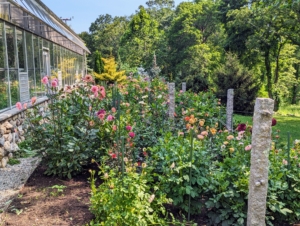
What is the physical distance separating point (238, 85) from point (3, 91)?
8.55 m

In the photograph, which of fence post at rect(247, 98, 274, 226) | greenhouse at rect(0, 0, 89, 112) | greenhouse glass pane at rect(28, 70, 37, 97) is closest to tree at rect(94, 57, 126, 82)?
greenhouse at rect(0, 0, 89, 112)

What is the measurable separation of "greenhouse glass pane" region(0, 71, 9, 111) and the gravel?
4.08ft

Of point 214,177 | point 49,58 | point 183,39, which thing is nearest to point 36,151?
point 214,177

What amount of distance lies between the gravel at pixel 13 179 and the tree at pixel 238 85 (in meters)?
7.99

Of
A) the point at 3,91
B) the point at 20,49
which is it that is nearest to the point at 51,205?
the point at 3,91

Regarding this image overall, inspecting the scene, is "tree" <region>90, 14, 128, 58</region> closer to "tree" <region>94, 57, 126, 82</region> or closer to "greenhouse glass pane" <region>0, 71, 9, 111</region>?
"tree" <region>94, 57, 126, 82</region>

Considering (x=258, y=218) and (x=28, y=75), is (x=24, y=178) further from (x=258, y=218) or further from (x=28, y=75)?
(x=28, y=75)

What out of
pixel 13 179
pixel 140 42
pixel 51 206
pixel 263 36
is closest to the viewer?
pixel 51 206

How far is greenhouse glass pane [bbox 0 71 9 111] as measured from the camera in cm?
493

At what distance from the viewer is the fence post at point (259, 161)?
191 centimetres

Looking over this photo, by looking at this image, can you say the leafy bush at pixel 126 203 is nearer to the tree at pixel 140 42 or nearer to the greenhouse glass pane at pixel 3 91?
the greenhouse glass pane at pixel 3 91

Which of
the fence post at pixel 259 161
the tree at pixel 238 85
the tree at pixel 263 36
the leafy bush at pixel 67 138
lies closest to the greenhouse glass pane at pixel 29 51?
the leafy bush at pixel 67 138

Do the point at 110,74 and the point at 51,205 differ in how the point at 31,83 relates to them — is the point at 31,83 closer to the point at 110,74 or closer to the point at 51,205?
the point at 51,205

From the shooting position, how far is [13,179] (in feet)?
11.6
